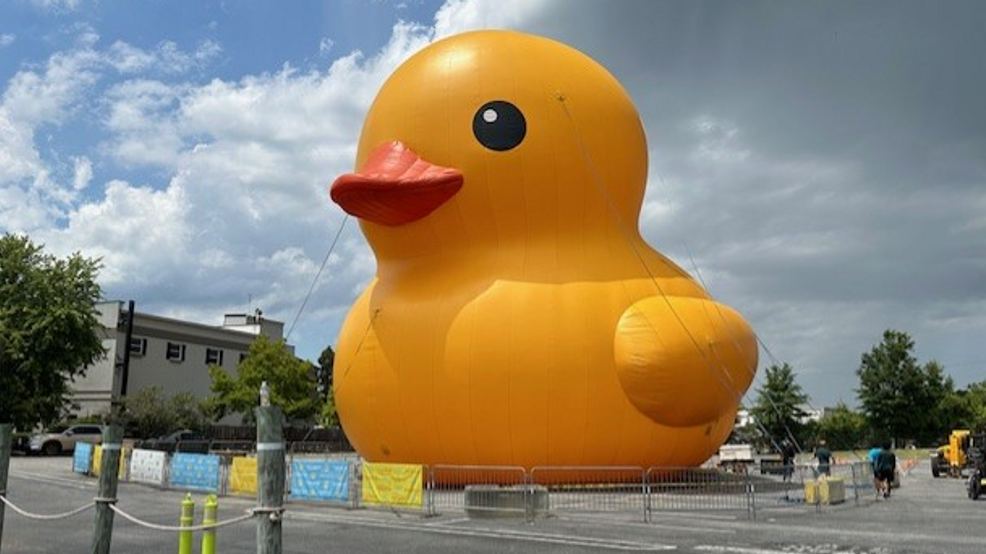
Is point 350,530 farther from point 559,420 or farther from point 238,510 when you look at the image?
point 559,420

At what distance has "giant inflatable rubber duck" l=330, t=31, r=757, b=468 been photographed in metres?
15.8

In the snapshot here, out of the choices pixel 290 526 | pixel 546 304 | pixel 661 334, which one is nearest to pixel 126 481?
pixel 290 526

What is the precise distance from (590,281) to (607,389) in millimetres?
2130

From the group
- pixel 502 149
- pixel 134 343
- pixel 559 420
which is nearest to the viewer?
pixel 559 420

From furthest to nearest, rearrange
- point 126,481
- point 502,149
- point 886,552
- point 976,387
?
1. point 976,387
2. point 126,481
3. point 502,149
4. point 886,552

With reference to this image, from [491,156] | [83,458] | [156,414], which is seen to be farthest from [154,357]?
[491,156]

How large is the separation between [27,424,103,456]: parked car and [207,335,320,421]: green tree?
977cm

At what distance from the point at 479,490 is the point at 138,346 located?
4458 centimetres

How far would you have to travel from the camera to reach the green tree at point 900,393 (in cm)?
5159

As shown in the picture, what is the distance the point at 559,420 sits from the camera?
1572cm

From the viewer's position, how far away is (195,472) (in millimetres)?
18641

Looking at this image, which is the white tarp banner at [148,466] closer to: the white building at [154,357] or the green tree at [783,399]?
the white building at [154,357]

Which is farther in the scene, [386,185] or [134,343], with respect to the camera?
[134,343]

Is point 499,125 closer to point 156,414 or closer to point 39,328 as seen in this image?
point 39,328
